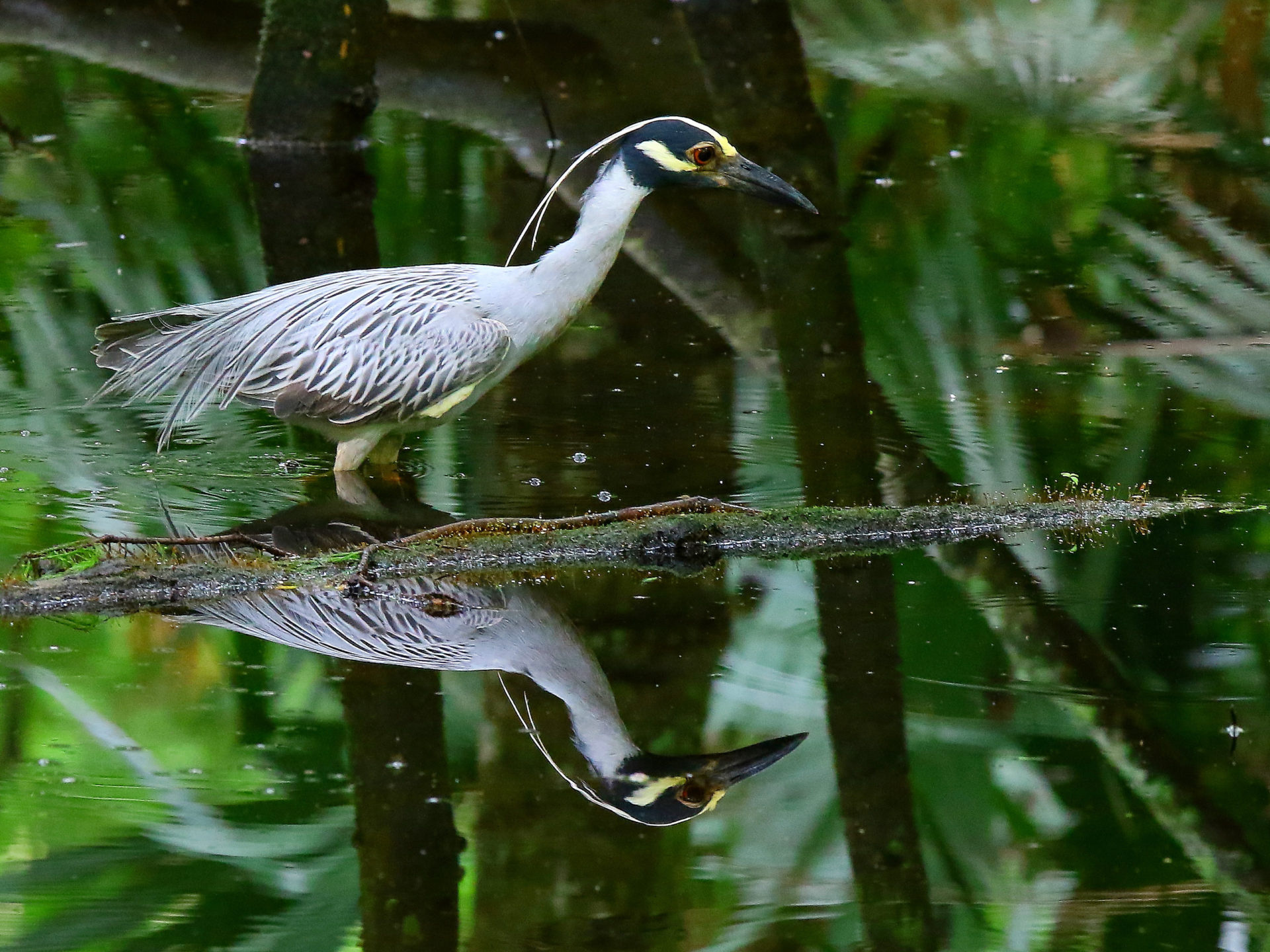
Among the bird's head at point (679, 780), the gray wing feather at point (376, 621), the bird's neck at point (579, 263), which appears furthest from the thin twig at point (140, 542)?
the bird's head at point (679, 780)

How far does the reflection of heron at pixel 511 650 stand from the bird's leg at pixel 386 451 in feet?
3.62

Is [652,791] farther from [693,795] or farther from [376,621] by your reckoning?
[376,621]

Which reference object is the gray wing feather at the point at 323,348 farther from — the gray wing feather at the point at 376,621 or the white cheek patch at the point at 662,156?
the gray wing feather at the point at 376,621

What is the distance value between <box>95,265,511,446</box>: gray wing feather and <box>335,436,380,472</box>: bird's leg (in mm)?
156

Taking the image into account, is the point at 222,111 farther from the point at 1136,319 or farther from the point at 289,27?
the point at 1136,319

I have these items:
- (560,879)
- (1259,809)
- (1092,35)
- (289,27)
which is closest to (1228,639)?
(1259,809)

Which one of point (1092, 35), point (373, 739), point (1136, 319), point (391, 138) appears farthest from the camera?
point (1092, 35)

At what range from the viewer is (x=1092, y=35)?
12.3m

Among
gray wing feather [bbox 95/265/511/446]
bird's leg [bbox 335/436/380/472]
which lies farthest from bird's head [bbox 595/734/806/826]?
bird's leg [bbox 335/436/380/472]

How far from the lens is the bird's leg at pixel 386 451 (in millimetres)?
5562

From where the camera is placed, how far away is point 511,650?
424cm

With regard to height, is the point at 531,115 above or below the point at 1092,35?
below

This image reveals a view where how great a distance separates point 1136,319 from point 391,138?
15.5 ft

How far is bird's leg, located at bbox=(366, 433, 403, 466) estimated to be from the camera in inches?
219
